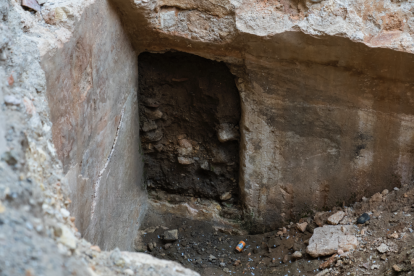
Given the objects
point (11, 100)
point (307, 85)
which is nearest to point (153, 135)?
point (307, 85)

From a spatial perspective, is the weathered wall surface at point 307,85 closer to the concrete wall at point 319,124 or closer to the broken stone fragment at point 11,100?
the concrete wall at point 319,124

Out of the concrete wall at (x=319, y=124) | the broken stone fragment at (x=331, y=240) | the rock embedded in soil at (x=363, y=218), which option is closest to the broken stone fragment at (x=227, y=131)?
the concrete wall at (x=319, y=124)

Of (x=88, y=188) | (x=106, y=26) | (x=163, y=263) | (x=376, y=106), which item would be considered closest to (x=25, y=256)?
(x=163, y=263)

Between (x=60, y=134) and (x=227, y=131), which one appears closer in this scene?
(x=60, y=134)

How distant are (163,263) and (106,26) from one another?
1.76m

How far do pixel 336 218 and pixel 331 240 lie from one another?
275 millimetres

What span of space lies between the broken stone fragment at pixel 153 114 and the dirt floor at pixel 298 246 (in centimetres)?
106

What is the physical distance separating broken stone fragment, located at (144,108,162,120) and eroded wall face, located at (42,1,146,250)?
139 millimetres

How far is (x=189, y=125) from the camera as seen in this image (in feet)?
12.6

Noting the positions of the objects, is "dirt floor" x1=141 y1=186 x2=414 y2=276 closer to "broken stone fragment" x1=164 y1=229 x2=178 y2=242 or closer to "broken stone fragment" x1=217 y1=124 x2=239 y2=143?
"broken stone fragment" x1=164 y1=229 x2=178 y2=242

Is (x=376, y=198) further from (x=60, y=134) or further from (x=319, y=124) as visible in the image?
(x=60, y=134)

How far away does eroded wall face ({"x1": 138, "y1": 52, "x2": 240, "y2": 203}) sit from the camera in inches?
140

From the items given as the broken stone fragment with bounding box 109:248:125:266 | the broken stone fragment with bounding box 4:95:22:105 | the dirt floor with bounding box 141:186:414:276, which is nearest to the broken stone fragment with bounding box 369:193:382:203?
the dirt floor with bounding box 141:186:414:276

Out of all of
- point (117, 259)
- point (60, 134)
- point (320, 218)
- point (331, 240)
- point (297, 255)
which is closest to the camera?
point (117, 259)
